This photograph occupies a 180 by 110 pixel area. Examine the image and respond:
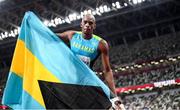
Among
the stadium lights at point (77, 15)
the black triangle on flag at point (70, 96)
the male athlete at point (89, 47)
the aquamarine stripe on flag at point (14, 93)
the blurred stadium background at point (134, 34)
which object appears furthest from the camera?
the blurred stadium background at point (134, 34)

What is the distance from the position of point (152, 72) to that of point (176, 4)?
463cm

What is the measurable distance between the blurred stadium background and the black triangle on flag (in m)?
17.4

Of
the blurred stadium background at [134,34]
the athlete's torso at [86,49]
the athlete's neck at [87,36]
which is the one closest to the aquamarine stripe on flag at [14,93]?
the athlete's torso at [86,49]

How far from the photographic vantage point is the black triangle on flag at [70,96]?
338cm

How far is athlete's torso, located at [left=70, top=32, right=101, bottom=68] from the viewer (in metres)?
4.19

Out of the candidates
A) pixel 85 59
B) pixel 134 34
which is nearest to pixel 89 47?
pixel 85 59

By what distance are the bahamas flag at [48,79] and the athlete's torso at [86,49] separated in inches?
19.4

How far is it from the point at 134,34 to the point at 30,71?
78.2 ft

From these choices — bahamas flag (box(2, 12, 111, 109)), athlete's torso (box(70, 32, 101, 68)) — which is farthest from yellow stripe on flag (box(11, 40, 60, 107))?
athlete's torso (box(70, 32, 101, 68))

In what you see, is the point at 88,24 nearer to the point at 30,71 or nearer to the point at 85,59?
the point at 85,59

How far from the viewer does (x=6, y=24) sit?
26.3 m

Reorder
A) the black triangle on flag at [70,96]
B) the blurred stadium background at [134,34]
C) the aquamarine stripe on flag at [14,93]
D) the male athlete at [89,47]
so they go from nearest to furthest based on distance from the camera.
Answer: the black triangle on flag at [70,96]
the aquamarine stripe on flag at [14,93]
the male athlete at [89,47]
the blurred stadium background at [134,34]

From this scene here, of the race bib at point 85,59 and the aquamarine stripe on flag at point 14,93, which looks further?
the race bib at point 85,59

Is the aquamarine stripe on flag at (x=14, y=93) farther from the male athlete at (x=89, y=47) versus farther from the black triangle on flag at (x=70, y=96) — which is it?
the male athlete at (x=89, y=47)
